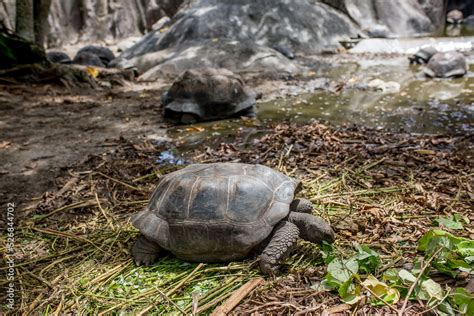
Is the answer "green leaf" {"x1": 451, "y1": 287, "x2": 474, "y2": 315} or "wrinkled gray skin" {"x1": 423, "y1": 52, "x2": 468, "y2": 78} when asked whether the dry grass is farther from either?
"wrinkled gray skin" {"x1": 423, "y1": 52, "x2": 468, "y2": 78}

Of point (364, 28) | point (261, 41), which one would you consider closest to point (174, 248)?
point (261, 41)

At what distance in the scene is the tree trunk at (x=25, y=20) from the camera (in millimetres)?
9688

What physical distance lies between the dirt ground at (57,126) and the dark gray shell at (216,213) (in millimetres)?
2084

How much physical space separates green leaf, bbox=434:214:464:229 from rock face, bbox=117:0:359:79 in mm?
8244

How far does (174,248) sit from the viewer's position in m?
2.71

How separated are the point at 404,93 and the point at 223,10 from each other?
800 cm

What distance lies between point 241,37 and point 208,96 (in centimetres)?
758

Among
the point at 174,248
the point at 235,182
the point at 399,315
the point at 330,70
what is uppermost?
the point at 235,182

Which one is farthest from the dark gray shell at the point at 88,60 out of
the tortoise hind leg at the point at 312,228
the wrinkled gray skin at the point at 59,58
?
the tortoise hind leg at the point at 312,228

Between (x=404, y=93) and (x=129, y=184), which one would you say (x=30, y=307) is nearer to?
(x=129, y=184)

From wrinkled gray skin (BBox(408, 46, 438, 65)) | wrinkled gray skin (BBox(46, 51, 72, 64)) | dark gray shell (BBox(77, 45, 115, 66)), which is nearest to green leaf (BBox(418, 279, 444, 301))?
wrinkled gray skin (BBox(408, 46, 438, 65))

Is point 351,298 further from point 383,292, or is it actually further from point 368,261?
point 368,261

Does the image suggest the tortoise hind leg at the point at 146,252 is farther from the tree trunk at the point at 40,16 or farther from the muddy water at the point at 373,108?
the tree trunk at the point at 40,16

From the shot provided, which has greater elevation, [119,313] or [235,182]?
[235,182]
